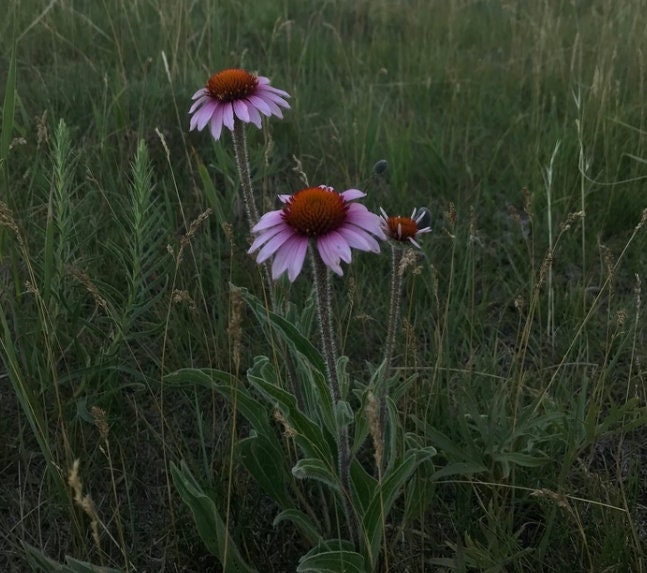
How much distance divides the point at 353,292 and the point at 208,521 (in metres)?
0.51

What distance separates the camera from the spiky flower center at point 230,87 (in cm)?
126

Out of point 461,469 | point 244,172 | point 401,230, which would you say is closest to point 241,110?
point 244,172

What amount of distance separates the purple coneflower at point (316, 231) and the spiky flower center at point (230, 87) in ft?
1.35

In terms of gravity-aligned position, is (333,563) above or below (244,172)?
below

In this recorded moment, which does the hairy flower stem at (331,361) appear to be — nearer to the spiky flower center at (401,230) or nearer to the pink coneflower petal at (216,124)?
the spiky flower center at (401,230)

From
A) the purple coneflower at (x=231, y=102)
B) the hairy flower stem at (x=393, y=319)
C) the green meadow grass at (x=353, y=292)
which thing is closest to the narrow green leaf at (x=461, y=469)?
the green meadow grass at (x=353, y=292)

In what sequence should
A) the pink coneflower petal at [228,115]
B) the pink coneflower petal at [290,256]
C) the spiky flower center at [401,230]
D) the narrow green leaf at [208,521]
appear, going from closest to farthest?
the pink coneflower petal at [290,256], the narrow green leaf at [208,521], the spiky flower center at [401,230], the pink coneflower petal at [228,115]

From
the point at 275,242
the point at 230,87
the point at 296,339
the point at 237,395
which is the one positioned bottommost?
the point at 237,395

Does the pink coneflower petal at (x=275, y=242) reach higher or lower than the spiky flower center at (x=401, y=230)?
higher

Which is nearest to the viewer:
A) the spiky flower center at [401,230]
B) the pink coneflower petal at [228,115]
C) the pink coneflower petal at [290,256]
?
the pink coneflower petal at [290,256]

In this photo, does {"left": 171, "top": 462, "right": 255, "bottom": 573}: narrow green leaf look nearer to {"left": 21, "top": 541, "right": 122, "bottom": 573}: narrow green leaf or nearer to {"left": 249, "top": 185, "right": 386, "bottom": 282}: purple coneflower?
{"left": 21, "top": 541, "right": 122, "bottom": 573}: narrow green leaf

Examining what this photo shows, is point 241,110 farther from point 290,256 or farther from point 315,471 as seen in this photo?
point 315,471

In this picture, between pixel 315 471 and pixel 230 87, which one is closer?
pixel 315 471

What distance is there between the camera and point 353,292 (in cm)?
131
